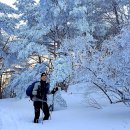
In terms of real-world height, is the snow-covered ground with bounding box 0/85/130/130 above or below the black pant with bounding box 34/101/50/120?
below

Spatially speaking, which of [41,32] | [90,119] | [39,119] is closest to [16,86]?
[41,32]

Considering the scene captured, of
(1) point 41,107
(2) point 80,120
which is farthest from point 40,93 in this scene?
(2) point 80,120

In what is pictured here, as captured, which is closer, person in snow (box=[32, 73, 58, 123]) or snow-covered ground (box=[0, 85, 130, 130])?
snow-covered ground (box=[0, 85, 130, 130])

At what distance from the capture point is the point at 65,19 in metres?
27.2

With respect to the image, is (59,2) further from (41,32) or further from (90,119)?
(90,119)

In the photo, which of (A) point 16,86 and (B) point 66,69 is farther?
(A) point 16,86

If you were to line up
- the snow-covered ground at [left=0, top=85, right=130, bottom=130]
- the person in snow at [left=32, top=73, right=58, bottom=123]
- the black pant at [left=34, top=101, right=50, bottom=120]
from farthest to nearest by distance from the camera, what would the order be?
1. the person in snow at [left=32, top=73, right=58, bottom=123]
2. the black pant at [left=34, top=101, right=50, bottom=120]
3. the snow-covered ground at [left=0, top=85, right=130, bottom=130]

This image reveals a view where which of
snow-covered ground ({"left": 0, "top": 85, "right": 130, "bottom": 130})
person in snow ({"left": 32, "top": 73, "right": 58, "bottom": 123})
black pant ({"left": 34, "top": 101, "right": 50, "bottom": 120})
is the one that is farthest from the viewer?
person in snow ({"left": 32, "top": 73, "right": 58, "bottom": 123})

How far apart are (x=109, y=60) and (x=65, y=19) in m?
13.5

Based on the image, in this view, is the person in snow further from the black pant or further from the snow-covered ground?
the snow-covered ground

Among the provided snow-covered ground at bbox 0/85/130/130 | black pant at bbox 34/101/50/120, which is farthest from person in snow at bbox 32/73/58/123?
snow-covered ground at bbox 0/85/130/130

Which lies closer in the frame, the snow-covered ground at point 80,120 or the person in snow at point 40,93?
the snow-covered ground at point 80,120

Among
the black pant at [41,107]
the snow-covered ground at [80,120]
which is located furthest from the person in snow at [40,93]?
the snow-covered ground at [80,120]

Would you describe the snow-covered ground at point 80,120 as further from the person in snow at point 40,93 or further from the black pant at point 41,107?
the person in snow at point 40,93
